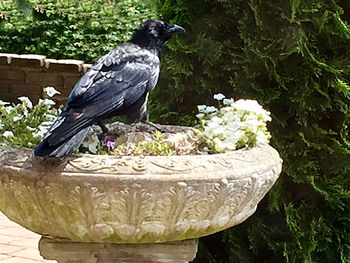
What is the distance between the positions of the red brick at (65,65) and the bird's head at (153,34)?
4265 millimetres

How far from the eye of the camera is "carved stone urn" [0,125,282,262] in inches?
78.9

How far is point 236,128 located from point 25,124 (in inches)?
33.6

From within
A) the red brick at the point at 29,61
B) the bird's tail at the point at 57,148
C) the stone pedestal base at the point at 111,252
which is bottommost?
the red brick at the point at 29,61

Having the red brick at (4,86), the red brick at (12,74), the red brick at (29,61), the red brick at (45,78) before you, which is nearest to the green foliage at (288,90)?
the red brick at (45,78)

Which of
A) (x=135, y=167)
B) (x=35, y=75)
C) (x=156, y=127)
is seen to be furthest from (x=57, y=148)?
(x=35, y=75)

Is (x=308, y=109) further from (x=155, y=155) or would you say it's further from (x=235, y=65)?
(x=155, y=155)

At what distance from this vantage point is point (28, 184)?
2059mm

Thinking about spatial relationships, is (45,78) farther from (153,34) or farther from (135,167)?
(135,167)

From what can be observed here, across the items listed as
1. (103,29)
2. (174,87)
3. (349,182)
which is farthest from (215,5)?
(103,29)

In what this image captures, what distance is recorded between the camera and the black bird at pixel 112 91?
2062mm

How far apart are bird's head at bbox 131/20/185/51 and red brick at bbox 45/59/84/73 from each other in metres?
4.27

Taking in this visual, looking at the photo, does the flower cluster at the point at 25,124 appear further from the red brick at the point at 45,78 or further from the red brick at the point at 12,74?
the red brick at the point at 12,74

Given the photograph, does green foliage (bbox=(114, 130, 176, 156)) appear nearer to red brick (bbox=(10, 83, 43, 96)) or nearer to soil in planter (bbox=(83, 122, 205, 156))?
soil in planter (bbox=(83, 122, 205, 156))

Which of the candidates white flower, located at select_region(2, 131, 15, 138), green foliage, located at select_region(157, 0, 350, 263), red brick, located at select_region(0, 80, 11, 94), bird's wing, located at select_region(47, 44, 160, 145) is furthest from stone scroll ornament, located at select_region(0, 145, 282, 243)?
red brick, located at select_region(0, 80, 11, 94)
